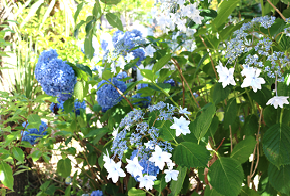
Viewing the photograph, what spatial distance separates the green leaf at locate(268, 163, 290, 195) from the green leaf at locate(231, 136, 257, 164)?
0.28 ft

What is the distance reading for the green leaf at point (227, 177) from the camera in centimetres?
51

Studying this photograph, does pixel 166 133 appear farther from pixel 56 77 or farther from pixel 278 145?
pixel 56 77

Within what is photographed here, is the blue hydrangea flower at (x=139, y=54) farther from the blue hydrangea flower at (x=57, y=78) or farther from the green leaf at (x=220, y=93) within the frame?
the green leaf at (x=220, y=93)

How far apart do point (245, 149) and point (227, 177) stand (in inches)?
5.4

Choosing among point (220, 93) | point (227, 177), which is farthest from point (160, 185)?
point (220, 93)

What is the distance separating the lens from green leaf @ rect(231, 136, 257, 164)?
0.61 metres

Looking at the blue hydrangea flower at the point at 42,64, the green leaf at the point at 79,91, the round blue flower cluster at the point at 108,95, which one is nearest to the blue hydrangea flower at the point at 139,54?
the round blue flower cluster at the point at 108,95

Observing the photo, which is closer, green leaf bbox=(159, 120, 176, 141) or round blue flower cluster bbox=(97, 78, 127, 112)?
green leaf bbox=(159, 120, 176, 141)

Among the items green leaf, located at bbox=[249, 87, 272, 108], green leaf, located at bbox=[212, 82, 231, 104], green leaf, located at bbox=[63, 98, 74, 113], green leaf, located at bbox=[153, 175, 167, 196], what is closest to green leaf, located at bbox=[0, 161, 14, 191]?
green leaf, located at bbox=[63, 98, 74, 113]

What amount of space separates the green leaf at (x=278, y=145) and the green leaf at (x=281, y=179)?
88 mm

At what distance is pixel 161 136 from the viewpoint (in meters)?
0.50

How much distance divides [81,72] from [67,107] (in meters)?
0.17

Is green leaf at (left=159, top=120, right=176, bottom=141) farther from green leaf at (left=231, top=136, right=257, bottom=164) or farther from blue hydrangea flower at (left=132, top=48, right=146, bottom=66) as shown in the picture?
blue hydrangea flower at (left=132, top=48, right=146, bottom=66)

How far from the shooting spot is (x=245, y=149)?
0.62m
